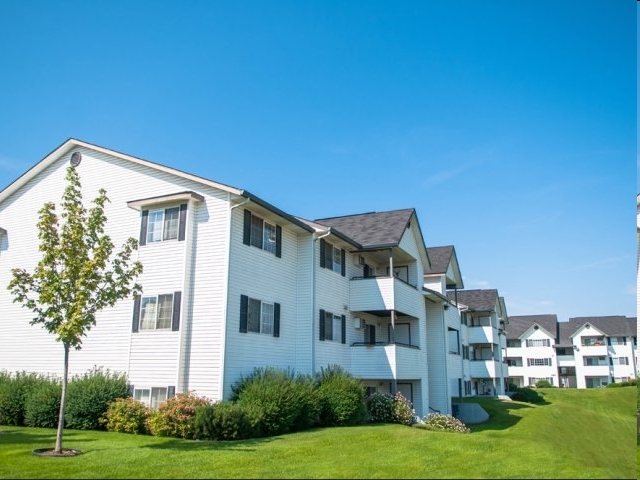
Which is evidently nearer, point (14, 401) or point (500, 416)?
point (14, 401)

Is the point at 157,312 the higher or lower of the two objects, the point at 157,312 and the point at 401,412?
the higher

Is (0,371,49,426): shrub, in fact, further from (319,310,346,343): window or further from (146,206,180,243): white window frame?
(319,310,346,343): window

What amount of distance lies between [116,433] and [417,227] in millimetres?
19531

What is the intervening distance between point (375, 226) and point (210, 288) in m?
12.3

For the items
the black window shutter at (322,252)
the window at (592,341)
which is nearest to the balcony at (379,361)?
the black window shutter at (322,252)

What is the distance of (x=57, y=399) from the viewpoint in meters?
19.0

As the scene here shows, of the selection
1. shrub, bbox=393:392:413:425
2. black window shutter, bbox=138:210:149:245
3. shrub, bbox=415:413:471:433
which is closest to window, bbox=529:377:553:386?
shrub, bbox=415:413:471:433

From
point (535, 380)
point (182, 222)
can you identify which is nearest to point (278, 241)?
point (182, 222)

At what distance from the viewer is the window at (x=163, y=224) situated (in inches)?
803

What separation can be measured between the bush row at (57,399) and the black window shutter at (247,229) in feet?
20.8

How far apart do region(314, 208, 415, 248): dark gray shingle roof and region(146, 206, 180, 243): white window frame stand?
9968 mm

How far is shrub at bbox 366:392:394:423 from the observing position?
77.7 feet

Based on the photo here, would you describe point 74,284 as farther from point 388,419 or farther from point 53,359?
point 388,419

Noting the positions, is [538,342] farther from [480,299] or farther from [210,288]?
[210,288]
